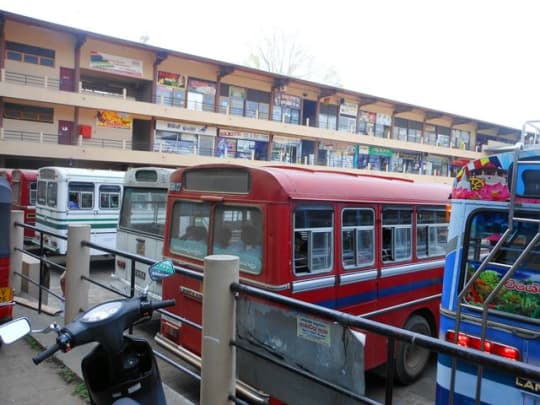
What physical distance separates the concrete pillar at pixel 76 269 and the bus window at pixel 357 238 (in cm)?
288

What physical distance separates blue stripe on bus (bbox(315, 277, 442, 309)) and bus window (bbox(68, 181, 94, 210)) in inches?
413

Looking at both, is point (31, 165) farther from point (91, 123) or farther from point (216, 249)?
point (216, 249)

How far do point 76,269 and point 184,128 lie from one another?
86.3 feet

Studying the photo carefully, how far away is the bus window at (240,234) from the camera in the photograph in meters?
4.69

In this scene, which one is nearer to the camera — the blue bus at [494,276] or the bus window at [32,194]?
the blue bus at [494,276]

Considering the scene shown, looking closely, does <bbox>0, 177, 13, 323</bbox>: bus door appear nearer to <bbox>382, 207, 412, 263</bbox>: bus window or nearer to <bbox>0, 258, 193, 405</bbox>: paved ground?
<bbox>0, 258, 193, 405</bbox>: paved ground

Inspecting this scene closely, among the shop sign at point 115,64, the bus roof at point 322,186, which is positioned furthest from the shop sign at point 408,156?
the bus roof at point 322,186

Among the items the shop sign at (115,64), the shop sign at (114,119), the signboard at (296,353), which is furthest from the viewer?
the shop sign at (114,119)

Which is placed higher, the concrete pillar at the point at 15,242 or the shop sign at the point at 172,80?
the shop sign at the point at 172,80

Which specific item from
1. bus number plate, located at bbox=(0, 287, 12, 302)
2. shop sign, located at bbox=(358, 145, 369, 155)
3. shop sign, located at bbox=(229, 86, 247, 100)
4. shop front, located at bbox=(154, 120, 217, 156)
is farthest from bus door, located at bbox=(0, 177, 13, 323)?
shop sign, located at bbox=(358, 145, 369, 155)

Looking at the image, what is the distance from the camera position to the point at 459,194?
398 cm

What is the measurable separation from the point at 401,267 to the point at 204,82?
2780cm

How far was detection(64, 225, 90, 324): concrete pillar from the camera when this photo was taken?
466 centimetres

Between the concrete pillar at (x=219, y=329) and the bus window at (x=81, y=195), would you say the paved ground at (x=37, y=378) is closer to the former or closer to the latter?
the concrete pillar at (x=219, y=329)
